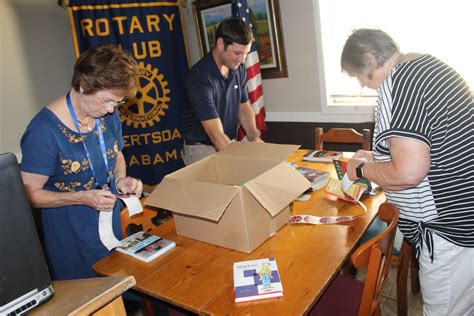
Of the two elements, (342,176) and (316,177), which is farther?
(316,177)

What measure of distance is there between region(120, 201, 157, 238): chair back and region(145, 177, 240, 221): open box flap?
37cm

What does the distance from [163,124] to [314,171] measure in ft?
5.81

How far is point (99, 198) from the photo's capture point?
146 centimetres

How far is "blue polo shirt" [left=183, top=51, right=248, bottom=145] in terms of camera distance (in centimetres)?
240

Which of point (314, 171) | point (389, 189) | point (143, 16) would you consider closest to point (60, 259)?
point (314, 171)

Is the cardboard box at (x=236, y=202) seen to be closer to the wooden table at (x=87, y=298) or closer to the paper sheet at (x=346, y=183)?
the paper sheet at (x=346, y=183)

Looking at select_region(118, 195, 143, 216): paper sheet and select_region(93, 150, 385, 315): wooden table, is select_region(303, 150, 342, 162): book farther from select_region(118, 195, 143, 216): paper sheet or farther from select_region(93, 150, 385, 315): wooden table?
select_region(118, 195, 143, 216): paper sheet

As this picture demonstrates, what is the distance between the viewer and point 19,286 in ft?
2.28

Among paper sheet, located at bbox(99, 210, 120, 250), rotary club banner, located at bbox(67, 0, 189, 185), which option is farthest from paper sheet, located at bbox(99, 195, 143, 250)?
rotary club banner, located at bbox(67, 0, 189, 185)

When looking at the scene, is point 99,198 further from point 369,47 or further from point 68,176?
point 369,47

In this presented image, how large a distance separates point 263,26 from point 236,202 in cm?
223

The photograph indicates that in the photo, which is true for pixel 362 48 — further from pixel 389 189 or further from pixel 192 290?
pixel 192 290

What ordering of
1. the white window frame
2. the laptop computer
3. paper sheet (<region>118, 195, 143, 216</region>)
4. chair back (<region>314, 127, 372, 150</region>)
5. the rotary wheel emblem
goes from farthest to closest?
the rotary wheel emblem → the white window frame → chair back (<region>314, 127, 372, 150</region>) → paper sheet (<region>118, 195, 143, 216</region>) → the laptop computer

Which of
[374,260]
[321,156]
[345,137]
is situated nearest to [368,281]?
[374,260]
